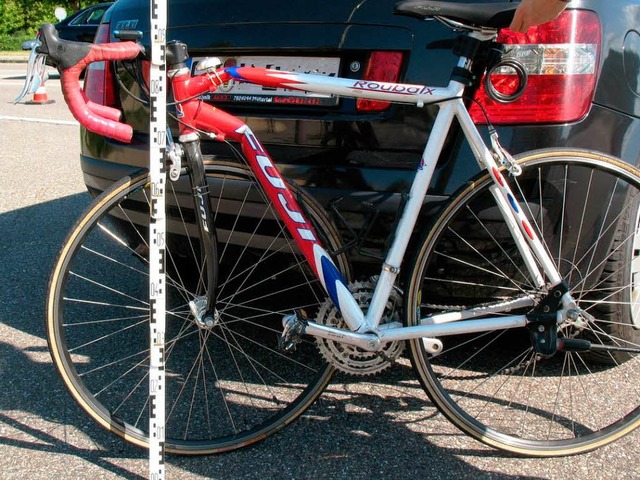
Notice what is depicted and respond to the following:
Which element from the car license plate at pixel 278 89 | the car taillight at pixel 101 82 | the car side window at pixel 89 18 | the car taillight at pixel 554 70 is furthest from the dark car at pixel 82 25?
the car taillight at pixel 554 70

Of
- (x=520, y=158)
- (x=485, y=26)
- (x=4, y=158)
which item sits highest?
(x=485, y=26)

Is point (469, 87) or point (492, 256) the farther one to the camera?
point (492, 256)

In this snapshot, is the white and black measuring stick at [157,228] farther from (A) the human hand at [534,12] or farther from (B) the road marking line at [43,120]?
(B) the road marking line at [43,120]

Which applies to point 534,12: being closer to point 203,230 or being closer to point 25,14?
point 203,230

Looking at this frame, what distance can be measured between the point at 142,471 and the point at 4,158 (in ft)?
18.6

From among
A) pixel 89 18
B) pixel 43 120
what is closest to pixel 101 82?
pixel 43 120

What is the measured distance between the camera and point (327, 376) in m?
2.45

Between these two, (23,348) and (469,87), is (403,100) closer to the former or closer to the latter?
(469,87)

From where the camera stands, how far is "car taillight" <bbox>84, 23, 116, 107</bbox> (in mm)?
3018

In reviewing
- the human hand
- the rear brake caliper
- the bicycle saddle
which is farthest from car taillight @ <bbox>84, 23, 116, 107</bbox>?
the rear brake caliper

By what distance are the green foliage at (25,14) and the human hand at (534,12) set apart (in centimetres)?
3045

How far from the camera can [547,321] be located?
2.24 metres

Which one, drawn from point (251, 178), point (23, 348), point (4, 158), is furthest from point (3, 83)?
point (251, 178)

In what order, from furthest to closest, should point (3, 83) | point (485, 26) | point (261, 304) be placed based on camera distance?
point (3, 83), point (261, 304), point (485, 26)
